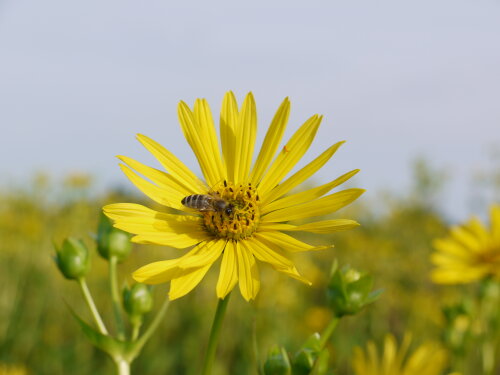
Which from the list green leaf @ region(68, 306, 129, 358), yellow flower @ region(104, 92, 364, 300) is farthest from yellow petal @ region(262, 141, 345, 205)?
green leaf @ region(68, 306, 129, 358)

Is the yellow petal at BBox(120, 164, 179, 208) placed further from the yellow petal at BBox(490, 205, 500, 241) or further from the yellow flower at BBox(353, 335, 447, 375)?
the yellow petal at BBox(490, 205, 500, 241)

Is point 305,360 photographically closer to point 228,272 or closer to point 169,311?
point 228,272

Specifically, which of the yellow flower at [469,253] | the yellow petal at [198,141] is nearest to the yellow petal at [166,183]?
the yellow petal at [198,141]

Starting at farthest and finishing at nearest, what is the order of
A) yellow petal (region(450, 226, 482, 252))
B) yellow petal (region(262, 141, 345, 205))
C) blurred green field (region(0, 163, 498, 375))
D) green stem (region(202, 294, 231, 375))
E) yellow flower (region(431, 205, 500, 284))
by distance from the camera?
blurred green field (region(0, 163, 498, 375)), yellow petal (region(450, 226, 482, 252)), yellow flower (region(431, 205, 500, 284)), yellow petal (region(262, 141, 345, 205)), green stem (region(202, 294, 231, 375))

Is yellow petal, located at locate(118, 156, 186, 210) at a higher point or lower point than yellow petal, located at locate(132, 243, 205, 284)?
higher

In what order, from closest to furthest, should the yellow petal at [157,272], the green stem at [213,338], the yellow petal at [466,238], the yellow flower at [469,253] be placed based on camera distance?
the green stem at [213,338], the yellow petal at [157,272], the yellow flower at [469,253], the yellow petal at [466,238]

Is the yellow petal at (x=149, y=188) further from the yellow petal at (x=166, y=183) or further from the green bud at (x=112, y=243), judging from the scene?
the green bud at (x=112, y=243)

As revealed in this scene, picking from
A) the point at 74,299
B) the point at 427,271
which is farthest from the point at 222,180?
the point at 427,271
